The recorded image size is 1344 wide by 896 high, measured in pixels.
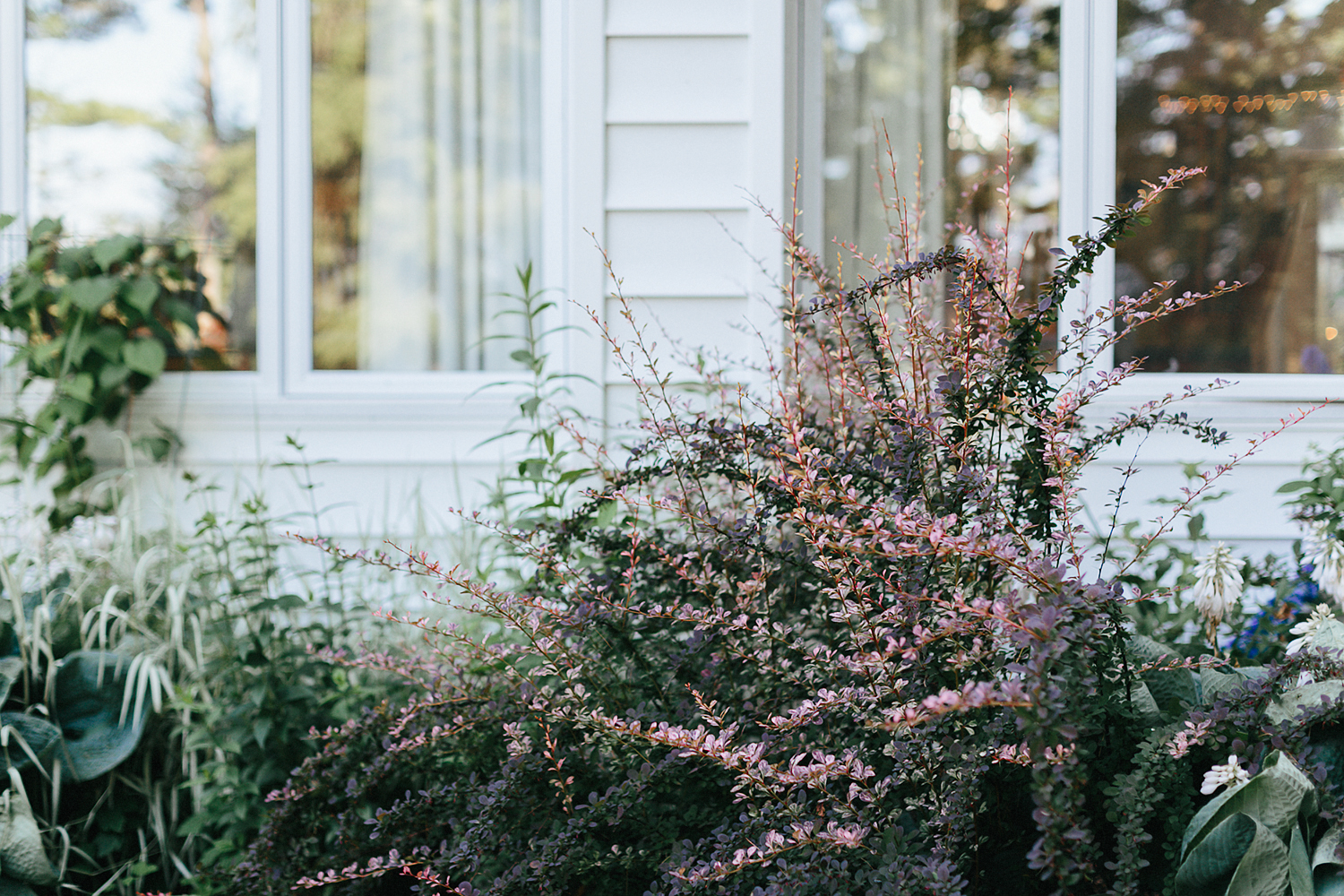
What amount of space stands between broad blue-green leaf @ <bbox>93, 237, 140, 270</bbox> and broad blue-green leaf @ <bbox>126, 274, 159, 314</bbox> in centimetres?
8

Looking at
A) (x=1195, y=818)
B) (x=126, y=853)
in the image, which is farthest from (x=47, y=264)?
(x=1195, y=818)

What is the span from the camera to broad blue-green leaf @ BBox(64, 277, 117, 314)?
7.39 ft

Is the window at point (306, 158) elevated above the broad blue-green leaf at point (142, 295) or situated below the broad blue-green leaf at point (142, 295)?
above

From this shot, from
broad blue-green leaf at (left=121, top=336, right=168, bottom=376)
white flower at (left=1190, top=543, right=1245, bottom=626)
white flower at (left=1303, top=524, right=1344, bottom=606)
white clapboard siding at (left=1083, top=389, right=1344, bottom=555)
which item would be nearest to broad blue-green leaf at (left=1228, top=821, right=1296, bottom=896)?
white flower at (left=1190, top=543, right=1245, bottom=626)

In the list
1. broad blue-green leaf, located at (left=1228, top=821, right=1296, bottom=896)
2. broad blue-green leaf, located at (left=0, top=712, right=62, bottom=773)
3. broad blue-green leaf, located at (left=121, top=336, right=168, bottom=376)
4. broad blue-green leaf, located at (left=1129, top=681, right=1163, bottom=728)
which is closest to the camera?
broad blue-green leaf, located at (left=1228, top=821, right=1296, bottom=896)

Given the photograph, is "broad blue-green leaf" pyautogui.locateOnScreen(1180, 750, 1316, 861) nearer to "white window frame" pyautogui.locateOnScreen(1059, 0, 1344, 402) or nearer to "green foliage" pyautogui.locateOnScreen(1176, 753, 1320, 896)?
"green foliage" pyautogui.locateOnScreen(1176, 753, 1320, 896)

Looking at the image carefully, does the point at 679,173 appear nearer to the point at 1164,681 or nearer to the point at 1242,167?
the point at 1164,681

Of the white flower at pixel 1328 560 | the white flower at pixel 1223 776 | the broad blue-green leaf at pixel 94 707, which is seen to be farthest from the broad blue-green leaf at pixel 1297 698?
the broad blue-green leaf at pixel 94 707

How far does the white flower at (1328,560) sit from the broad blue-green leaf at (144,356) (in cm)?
272

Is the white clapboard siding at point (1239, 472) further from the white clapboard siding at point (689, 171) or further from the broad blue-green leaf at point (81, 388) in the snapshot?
the broad blue-green leaf at point (81, 388)

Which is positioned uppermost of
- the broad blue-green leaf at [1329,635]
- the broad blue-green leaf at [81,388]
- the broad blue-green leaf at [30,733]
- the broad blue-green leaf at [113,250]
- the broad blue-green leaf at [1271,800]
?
the broad blue-green leaf at [113,250]

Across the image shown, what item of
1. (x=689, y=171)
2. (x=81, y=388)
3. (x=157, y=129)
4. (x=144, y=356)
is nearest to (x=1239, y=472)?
(x=689, y=171)

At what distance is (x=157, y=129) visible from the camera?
2734 millimetres

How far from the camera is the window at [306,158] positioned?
2490mm
